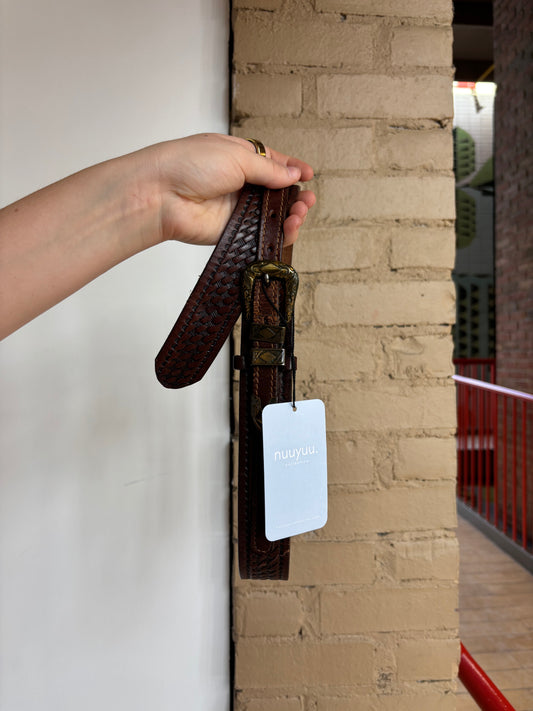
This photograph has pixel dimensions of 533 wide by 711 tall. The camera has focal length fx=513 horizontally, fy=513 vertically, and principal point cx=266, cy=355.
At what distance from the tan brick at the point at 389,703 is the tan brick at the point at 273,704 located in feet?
0.14

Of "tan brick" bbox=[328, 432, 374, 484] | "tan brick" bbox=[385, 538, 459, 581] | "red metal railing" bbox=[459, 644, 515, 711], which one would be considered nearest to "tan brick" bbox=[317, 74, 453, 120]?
"tan brick" bbox=[328, 432, 374, 484]

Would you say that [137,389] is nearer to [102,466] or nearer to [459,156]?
[102,466]

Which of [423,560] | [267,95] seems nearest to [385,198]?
[267,95]

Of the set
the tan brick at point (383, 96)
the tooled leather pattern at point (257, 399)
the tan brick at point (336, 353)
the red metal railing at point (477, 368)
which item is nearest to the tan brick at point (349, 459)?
the tan brick at point (336, 353)

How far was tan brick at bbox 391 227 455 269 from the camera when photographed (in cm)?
91

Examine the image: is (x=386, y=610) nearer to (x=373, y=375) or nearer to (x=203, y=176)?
(x=373, y=375)

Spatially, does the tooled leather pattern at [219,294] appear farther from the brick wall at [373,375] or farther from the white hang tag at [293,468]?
the brick wall at [373,375]

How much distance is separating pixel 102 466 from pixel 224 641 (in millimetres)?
404

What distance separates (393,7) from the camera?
0.90 metres

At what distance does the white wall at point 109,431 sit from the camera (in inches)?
36.1

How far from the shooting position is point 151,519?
954 mm

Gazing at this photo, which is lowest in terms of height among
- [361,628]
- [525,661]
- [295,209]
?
[525,661]

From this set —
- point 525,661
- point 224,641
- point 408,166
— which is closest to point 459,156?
point 525,661

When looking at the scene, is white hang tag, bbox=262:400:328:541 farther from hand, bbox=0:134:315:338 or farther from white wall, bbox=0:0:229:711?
white wall, bbox=0:0:229:711
